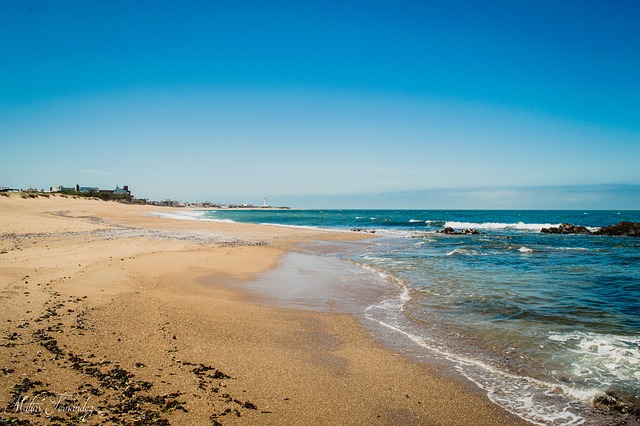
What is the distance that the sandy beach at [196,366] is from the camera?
162 inches

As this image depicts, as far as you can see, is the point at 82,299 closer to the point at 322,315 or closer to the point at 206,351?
the point at 206,351

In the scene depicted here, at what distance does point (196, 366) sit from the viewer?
5262 mm

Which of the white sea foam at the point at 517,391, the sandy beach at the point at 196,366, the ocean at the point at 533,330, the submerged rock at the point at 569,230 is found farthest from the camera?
the submerged rock at the point at 569,230

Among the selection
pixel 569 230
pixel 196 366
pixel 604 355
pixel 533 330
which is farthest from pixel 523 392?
pixel 569 230

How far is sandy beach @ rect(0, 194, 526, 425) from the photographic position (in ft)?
13.5

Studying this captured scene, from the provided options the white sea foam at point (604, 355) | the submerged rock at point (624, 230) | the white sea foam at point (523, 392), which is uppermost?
the submerged rock at point (624, 230)

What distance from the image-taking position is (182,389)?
178 inches

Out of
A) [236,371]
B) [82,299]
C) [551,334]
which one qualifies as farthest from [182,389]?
[551,334]

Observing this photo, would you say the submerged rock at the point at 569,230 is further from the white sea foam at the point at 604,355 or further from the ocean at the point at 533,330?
the white sea foam at the point at 604,355

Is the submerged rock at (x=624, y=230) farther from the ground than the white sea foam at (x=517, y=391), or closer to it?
farther from the ground

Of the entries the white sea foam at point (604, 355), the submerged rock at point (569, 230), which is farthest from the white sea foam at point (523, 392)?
the submerged rock at point (569, 230)

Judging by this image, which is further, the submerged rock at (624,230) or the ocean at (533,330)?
the submerged rock at (624,230)

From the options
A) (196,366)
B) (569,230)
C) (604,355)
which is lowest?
(604,355)

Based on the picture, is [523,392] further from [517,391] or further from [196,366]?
[196,366]
